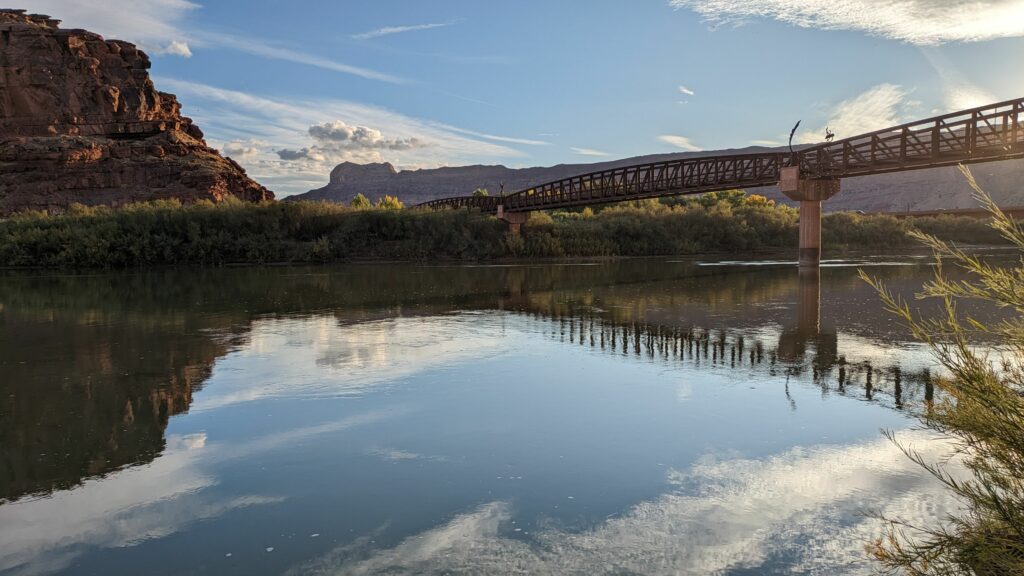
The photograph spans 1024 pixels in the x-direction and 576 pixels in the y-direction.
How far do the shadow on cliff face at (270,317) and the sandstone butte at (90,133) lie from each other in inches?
2785

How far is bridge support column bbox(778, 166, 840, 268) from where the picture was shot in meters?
44.2

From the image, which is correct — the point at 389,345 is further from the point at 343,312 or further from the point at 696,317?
the point at 696,317

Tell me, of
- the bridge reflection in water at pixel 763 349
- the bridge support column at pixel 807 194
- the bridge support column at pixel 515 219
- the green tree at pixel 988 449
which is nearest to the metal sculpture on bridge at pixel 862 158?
the bridge support column at pixel 807 194

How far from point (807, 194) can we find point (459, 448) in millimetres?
43713

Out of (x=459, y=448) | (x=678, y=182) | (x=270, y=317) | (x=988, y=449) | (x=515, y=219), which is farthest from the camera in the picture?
(x=515, y=219)

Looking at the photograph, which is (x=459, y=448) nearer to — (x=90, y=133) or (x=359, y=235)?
(x=359, y=235)

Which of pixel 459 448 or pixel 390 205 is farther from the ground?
pixel 390 205

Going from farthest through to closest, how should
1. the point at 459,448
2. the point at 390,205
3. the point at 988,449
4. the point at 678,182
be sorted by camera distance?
the point at 390,205
the point at 678,182
the point at 459,448
the point at 988,449

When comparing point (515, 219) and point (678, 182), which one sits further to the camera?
point (515, 219)

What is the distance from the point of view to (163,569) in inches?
200

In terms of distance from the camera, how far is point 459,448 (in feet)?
26.0

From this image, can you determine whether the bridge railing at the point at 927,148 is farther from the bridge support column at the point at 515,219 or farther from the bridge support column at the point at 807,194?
the bridge support column at the point at 515,219

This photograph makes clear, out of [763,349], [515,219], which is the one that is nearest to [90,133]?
[515,219]

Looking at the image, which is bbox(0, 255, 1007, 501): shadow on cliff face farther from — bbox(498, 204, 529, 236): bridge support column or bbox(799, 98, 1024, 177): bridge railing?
bbox(498, 204, 529, 236): bridge support column
